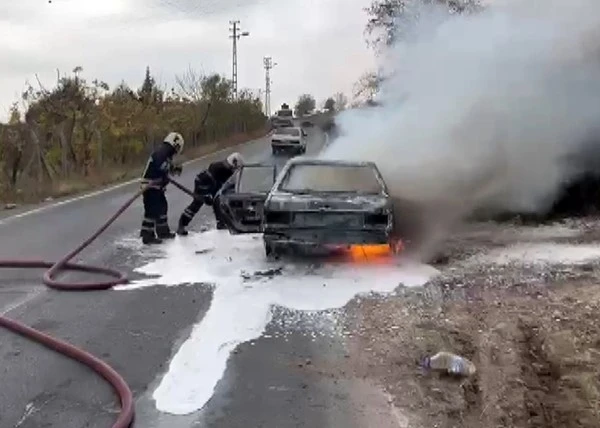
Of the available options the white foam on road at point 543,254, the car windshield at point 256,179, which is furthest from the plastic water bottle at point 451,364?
the car windshield at point 256,179

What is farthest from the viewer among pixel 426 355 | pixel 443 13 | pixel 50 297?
pixel 443 13

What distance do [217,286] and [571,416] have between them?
4.79 meters

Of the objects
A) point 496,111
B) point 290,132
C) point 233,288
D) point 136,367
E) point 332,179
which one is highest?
point 496,111

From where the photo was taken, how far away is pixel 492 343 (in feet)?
20.8

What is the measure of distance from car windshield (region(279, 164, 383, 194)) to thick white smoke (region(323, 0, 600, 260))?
209cm

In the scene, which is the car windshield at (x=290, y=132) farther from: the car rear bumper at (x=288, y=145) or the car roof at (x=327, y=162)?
the car roof at (x=327, y=162)

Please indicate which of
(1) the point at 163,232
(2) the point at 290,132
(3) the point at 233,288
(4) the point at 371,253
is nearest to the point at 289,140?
(2) the point at 290,132

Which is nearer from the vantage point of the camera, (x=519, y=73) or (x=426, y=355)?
(x=426, y=355)

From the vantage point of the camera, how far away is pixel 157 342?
6641 millimetres

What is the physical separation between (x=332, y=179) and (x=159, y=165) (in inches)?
116

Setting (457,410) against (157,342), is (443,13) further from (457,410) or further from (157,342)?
(457,410)

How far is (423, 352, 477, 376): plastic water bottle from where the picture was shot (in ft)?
18.6

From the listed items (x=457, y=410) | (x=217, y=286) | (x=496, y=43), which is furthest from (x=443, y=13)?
(x=457, y=410)

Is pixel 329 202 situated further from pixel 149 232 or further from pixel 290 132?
pixel 290 132
